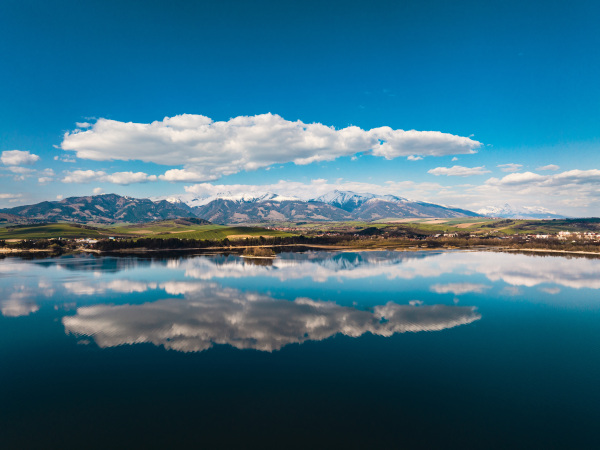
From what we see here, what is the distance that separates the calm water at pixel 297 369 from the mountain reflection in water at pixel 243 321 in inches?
12.8

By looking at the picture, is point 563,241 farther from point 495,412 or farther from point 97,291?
point 97,291

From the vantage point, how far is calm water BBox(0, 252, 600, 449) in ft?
68.2

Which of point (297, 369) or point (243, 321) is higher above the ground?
point (243, 321)

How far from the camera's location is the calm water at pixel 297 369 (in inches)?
819

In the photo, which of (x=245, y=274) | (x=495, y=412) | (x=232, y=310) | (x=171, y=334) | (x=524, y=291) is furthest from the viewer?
(x=245, y=274)

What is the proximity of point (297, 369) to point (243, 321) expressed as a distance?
645 inches

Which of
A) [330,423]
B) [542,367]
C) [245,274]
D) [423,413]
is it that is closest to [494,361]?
[542,367]

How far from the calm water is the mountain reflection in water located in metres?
0.33

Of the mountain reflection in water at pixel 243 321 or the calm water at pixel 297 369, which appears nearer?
the calm water at pixel 297 369

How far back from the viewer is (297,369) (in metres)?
29.5

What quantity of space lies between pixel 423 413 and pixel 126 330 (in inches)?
1419

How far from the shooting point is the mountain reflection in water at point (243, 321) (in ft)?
123

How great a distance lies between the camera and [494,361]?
31.7m

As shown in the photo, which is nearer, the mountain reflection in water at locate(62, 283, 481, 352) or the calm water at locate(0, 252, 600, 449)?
the calm water at locate(0, 252, 600, 449)
